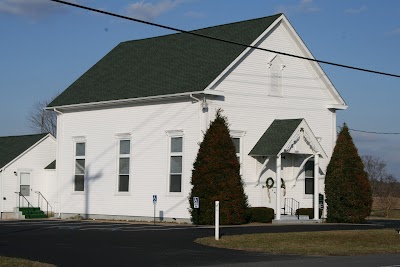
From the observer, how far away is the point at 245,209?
39.9 m

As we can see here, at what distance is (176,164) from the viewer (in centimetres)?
4206

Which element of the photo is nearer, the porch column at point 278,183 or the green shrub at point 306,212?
the porch column at point 278,183

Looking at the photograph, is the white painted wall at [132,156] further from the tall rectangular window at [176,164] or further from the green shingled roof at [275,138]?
the green shingled roof at [275,138]

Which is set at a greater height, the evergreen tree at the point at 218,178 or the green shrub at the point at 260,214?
the evergreen tree at the point at 218,178

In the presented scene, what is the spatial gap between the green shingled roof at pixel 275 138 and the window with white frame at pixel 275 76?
1.83 meters

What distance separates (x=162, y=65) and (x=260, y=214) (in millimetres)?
10270

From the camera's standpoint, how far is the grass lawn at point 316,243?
84.7 ft

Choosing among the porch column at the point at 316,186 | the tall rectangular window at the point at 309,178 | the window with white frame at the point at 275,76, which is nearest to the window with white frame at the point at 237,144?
the window with white frame at the point at 275,76

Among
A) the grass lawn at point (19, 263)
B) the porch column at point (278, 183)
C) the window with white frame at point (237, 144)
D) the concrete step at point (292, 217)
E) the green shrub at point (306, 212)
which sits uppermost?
the window with white frame at point (237, 144)

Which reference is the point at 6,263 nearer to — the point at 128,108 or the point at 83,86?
the point at 128,108

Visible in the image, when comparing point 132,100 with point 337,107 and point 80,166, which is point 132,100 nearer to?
point 80,166

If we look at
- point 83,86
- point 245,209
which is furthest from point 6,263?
point 83,86

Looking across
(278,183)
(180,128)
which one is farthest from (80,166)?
(278,183)

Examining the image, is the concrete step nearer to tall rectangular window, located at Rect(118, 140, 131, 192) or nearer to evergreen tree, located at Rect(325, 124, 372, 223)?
evergreen tree, located at Rect(325, 124, 372, 223)
